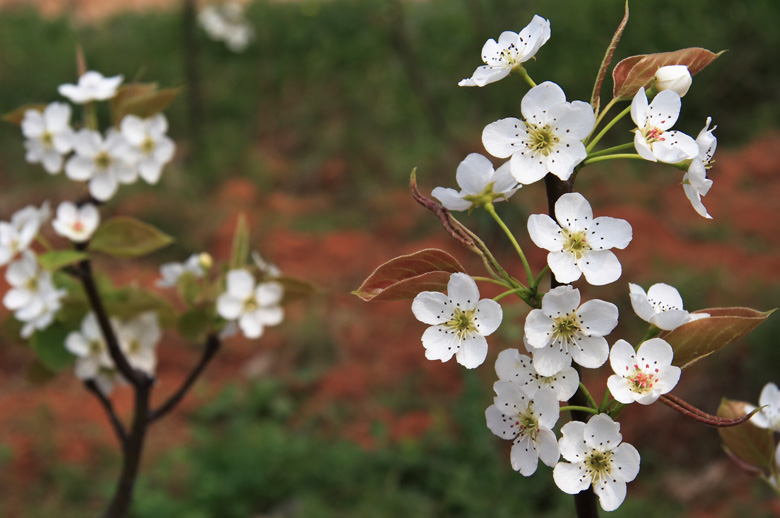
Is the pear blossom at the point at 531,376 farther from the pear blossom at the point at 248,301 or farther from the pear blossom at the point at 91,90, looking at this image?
the pear blossom at the point at 91,90

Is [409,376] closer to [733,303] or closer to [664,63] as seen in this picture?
[733,303]

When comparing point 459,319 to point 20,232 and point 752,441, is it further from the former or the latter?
point 20,232

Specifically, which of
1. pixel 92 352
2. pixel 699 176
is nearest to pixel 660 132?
pixel 699 176

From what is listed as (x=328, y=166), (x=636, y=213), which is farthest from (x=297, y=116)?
(x=636, y=213)

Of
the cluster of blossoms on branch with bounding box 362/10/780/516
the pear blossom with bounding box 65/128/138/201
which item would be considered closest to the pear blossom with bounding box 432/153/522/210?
the cluster of blossoms on branch with bounding box 362/10/780/516

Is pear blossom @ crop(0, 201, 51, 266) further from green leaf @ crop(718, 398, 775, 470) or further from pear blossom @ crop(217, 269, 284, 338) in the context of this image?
green leaf @ crop(718, 398, 775, 470)

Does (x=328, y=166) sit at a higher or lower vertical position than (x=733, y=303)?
lower
